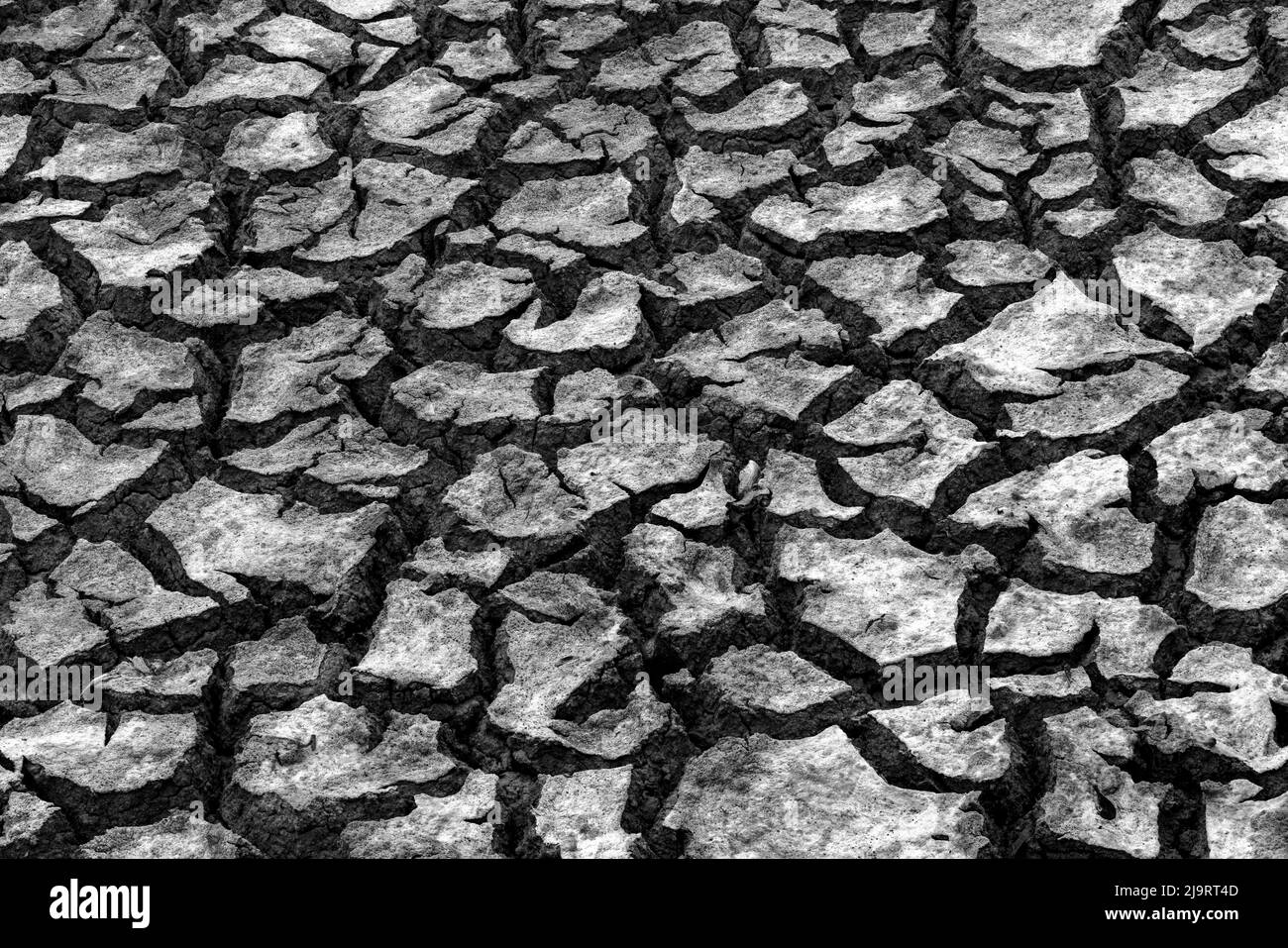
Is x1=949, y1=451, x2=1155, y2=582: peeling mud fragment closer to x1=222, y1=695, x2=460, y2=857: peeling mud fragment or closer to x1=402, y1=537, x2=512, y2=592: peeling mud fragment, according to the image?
x1=402, y1=537, x2=512, y2=592: peeling mud fragment

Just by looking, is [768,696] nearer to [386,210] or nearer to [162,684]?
[162,684]

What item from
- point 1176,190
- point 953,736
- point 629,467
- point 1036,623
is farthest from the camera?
point 1176,190

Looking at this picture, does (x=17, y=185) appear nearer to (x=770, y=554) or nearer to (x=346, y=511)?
(x=346, y=511)

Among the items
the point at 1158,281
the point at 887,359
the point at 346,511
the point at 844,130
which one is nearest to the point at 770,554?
the point at 887,359

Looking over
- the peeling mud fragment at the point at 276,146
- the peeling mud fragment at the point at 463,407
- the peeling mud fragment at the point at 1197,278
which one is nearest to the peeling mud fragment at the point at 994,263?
the peeling mud fragment at the point at 1197,278

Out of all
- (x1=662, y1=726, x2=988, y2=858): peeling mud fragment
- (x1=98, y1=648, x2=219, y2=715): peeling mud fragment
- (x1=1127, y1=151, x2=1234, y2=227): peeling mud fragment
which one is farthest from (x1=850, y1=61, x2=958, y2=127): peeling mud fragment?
(x1=98, y1=648, x2=219, y2=715): peeling mud fragment

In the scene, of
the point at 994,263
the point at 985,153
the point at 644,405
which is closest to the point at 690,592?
the point at 644,405
